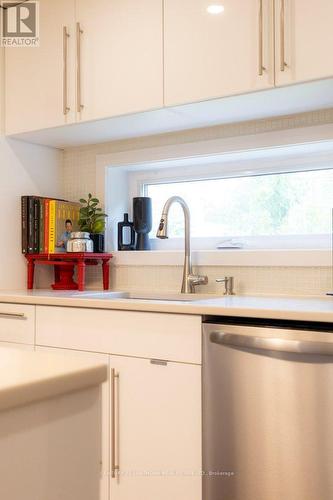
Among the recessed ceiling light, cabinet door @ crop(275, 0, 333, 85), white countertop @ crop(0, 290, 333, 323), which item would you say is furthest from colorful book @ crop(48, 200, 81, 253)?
cabinet door @ crop(275, 0, 333, 85)

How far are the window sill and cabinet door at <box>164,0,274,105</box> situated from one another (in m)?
0.65

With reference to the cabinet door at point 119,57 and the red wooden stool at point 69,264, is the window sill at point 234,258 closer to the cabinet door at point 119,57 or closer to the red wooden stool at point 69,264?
the red wooden stool at point 69,264

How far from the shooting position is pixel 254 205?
242 cm

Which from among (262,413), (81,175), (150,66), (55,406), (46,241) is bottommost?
(262,413)

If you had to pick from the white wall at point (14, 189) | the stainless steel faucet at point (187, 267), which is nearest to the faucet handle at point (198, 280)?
the stainless steel faucet at point (187, 267)

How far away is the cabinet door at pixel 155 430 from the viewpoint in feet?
5.55

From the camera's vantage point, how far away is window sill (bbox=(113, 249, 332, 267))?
2.09 meters

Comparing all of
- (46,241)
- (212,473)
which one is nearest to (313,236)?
(212,473)

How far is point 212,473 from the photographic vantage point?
1.63 meters

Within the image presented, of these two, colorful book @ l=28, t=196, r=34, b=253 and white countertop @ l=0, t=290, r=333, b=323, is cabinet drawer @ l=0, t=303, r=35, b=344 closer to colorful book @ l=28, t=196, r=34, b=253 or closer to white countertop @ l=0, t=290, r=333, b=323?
white countertop @ l=0, t=290, r=333, b=323

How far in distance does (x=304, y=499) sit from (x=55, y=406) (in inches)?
42.0

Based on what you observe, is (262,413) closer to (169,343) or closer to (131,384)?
(169,343)

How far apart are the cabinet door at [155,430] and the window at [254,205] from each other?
86 centimetres

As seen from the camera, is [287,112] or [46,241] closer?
[287,112]
